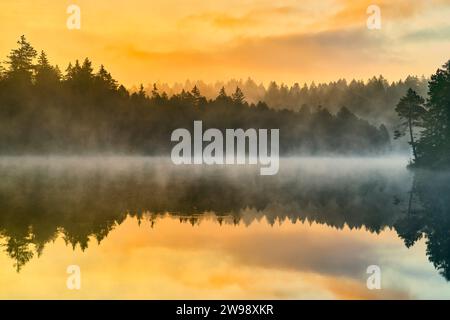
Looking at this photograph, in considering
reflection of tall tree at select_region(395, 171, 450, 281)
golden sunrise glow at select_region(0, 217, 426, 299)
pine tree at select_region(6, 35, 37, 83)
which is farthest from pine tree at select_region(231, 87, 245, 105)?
golden sunrise glow at select_region(0, 217, 426, 299)

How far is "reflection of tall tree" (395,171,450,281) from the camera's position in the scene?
67.9 ft

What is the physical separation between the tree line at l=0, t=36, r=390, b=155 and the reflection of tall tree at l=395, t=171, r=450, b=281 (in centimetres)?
4182

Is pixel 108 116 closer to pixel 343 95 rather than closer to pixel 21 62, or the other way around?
pixel 21 62

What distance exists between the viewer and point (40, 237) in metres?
23.0

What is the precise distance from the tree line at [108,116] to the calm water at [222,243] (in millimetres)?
35044

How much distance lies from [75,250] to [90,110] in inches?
2283

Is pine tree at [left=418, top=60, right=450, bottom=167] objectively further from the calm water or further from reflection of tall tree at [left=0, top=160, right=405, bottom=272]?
the calm water

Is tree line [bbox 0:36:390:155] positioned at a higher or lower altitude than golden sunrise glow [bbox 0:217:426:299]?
higher

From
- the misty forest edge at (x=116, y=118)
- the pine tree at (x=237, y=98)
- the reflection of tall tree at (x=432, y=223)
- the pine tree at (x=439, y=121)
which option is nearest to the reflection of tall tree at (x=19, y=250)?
the reflection of tall tree at (x=432, y=223)

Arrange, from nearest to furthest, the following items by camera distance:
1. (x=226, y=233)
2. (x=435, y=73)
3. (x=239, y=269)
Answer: (x=239, y=269) < (x=226, y=233) < (x=435, y=73)

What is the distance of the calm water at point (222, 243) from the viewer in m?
18.4

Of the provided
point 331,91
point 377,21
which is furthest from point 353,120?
point 377,21

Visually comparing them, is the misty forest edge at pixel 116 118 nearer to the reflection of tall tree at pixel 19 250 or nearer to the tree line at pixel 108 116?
the tree line at pixel 108 116

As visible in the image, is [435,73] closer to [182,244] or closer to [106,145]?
[182,244]
